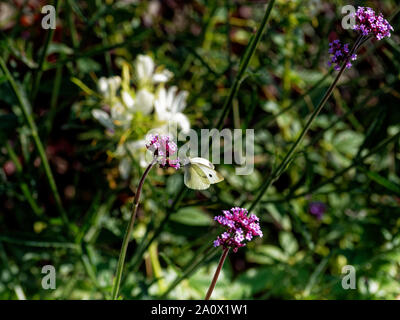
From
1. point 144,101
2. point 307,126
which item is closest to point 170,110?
point 144,101

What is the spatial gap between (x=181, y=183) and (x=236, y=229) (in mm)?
569

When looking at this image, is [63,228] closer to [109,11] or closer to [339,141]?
[109,11]

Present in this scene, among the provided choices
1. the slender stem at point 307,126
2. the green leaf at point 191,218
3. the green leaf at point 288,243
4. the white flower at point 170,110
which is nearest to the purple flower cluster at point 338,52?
the slender stem at point 307,126

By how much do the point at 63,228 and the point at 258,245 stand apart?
1.84 ft

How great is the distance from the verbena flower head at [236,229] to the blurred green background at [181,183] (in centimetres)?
27

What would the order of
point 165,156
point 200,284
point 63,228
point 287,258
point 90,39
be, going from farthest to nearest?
point 90,39 < point 287,258 < point 200,284 < point 63,228 < point 165,156

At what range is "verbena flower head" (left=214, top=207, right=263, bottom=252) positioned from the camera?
17.7 inches

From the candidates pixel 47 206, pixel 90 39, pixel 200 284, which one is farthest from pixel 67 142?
pixel 200 284

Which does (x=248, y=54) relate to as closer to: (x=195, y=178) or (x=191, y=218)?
(x=195, y=178)

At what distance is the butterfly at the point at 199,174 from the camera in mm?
465

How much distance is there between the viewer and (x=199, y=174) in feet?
1.58

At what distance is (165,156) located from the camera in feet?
1.41

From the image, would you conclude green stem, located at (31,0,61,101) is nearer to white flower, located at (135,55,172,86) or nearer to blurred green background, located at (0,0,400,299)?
blurred green background, located at (0,0,400,299)

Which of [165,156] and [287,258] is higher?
[287,258]
